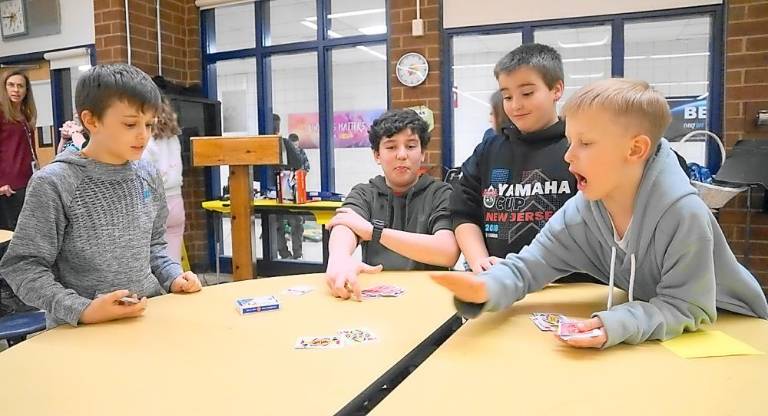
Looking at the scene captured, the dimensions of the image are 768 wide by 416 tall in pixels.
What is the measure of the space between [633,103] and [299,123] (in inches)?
188

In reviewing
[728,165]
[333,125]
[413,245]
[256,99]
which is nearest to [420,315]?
[413,245]

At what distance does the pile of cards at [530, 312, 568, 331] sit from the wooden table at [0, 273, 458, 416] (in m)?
0.18

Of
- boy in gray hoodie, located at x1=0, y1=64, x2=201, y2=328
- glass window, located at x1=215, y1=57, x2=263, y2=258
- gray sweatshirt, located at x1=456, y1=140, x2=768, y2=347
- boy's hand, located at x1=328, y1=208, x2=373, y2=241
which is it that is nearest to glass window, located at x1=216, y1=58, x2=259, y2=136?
glass window, located at x1=215, y1=57, x2=263, y2=258

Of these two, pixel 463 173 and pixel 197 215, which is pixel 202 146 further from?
pixel 197 215

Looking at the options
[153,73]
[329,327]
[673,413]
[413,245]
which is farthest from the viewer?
[153,73]

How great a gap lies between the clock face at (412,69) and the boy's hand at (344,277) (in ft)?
10.7

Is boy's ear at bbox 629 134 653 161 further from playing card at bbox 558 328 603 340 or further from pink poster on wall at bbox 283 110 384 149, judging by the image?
pink poster on wall at bbox 283 110 384 149

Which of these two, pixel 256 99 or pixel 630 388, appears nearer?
pixel 630 388

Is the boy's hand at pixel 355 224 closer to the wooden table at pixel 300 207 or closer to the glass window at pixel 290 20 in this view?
the wooden table at pixel 300 207

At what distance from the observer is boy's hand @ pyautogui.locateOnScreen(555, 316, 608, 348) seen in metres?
1.00

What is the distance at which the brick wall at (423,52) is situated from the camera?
4.63 metres

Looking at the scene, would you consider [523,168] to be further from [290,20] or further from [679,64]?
[290,20]

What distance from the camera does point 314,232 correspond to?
5598 mm

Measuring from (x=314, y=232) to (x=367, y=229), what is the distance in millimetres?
3913
